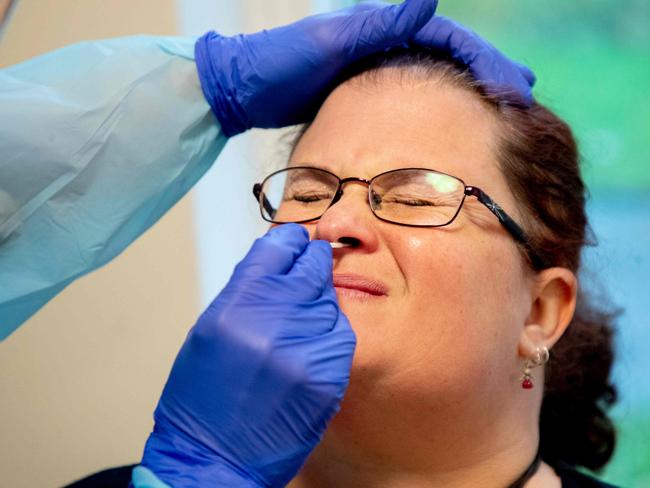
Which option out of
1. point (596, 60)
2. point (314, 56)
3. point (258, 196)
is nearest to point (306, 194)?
point (258, 196)

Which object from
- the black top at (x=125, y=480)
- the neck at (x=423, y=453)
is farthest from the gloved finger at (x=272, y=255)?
the black top at (x=125, y=480)

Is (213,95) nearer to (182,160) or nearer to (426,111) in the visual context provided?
(182,160)

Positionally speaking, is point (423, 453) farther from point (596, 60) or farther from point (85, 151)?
point (596, 60)

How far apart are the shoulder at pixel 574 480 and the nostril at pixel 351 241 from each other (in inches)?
25.5

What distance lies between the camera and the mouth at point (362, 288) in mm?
1343

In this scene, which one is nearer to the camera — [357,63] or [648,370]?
[357,63]

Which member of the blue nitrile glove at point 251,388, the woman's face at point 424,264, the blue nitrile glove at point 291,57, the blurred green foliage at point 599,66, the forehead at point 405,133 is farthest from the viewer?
the blurred green foliage at point 599,66

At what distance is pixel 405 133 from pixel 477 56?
0.86 feet

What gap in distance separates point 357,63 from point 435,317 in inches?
22.8

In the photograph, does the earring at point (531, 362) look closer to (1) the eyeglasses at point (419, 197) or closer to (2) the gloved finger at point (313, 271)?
(1) the eyeglasses at point (419, 197)

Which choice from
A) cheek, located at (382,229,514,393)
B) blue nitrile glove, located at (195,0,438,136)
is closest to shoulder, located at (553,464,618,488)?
cheek, located at (382,229,514,393)

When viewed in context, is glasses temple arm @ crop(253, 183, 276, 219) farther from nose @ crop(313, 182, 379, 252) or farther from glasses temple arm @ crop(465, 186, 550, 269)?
glasses temple arm @ crop(465, 186, 550, 269)

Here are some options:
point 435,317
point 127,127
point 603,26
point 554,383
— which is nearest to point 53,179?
point 127,127

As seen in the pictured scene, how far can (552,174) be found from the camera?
1599mm
